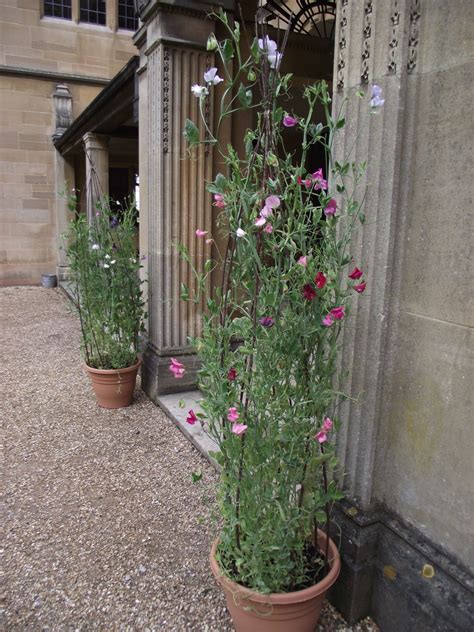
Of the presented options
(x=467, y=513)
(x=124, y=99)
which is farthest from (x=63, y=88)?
(x=467, y=513)

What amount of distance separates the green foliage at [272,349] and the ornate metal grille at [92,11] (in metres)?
10.9

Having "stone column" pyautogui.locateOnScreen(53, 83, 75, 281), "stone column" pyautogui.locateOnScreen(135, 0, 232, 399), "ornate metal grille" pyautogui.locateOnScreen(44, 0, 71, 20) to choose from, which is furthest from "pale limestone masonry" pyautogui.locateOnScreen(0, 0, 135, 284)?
"stone column" pyautogui.locateOnScreen(135, 0, 232, 399)

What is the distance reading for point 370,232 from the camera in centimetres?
184

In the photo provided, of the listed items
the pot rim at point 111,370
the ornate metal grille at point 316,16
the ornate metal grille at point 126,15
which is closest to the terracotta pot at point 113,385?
the pot rim at point 111,370

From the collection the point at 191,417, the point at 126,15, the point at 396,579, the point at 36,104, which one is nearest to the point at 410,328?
the point at 191,417

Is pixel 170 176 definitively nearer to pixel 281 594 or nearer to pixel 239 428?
pixel 239 428

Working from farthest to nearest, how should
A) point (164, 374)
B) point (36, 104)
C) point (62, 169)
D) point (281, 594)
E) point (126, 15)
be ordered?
point (126, 15)
point (62, 169)
point (36, 104)
point (164, 374)
point (281, 594)

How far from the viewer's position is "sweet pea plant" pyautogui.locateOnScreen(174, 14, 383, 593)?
5.31ft

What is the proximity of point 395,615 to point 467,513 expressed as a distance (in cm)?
53

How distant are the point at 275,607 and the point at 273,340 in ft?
2.84

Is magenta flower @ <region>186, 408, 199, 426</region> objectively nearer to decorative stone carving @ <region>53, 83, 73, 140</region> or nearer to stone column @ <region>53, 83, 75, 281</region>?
stone column @ <region>53, 83, 75, 281</region>

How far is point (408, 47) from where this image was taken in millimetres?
1701

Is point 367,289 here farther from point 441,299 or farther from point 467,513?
point 467,513

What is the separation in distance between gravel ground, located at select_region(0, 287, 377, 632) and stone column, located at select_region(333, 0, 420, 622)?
38 centimetres
